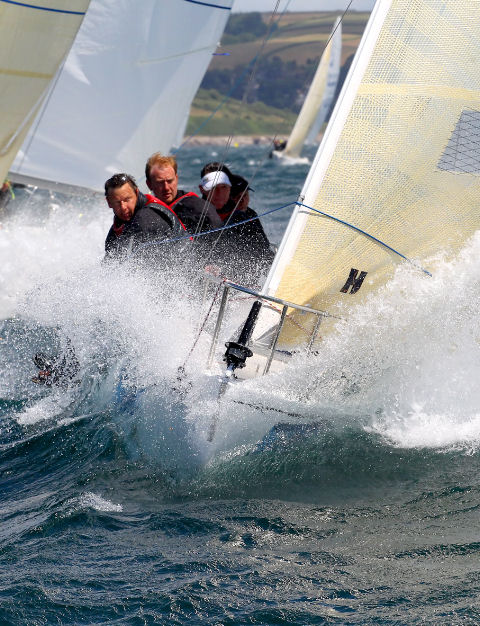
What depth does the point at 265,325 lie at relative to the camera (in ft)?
15.2

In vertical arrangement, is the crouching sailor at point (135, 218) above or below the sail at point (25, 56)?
below

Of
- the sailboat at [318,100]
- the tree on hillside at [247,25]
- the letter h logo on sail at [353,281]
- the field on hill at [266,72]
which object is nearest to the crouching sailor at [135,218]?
the letter h logo on sail at [353,281]

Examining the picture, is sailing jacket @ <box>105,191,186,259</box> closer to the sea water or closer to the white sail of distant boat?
the sea water

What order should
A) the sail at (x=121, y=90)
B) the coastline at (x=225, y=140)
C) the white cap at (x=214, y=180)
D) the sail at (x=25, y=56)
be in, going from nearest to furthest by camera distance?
the white cap at (x=214, y=180) → the sail at (x=25, y=56) → the sail at (x=121, y=90) → the coastline at (x=225, y=140)

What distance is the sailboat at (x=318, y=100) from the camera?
34.2m

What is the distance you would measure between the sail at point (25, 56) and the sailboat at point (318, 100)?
2561 centimetres

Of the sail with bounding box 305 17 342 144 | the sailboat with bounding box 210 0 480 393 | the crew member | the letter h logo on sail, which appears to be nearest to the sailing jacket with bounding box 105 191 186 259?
the crew member

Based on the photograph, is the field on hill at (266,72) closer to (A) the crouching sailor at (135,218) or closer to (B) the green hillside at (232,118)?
(B) the green hillside at (232,118)

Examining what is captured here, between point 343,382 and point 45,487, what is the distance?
1.62 meters

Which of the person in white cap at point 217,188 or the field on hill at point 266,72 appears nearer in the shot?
the person in white cap at point 217,188

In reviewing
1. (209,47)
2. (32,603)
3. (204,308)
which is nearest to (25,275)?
(209,47)

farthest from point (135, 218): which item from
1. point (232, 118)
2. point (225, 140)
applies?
point (232, 118)

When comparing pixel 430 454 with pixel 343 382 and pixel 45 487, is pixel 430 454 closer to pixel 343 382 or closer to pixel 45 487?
pixel 343 382

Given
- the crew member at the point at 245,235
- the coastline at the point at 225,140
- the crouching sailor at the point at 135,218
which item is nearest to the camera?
the crouching sailor at the point at 135,218
